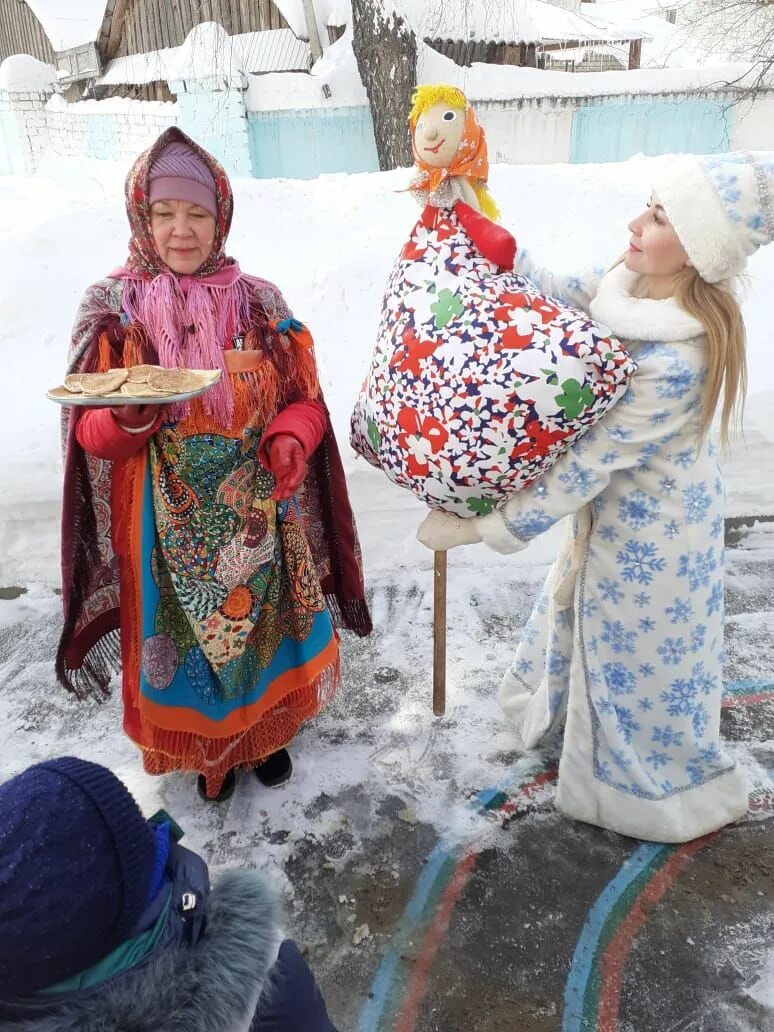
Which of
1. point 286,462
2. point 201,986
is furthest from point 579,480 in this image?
point 201,986

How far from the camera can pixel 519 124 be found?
923 centimetres

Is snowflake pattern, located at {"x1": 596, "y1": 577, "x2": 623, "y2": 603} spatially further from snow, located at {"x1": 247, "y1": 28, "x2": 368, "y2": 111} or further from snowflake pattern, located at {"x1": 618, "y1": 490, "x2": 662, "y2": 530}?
snow, located at {"x1": 247, "y1": 28, "x2": 368, "y2": 111}

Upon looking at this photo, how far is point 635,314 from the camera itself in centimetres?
158

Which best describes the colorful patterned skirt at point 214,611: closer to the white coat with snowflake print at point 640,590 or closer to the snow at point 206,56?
the white coat with snowflake print at point 640,590

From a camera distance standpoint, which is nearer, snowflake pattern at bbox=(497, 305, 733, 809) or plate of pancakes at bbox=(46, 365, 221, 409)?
plate of pancakes at bbox=(46, 365, 221, 409)

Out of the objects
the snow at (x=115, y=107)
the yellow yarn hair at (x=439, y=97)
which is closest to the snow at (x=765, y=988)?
the yellow yarn hair at (x=439, y=97)

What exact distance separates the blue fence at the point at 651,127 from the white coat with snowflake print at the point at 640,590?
30.4 feet

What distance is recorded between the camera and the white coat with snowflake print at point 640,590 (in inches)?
62.5

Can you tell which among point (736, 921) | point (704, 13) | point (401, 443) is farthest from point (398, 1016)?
point (704, 13)

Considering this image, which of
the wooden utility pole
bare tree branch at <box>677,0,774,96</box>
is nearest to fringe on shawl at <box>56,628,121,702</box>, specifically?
the wooden utility pole

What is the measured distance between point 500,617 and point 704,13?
1046 cm

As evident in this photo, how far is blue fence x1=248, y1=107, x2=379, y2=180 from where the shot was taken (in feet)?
26.5

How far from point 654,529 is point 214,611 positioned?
117cm

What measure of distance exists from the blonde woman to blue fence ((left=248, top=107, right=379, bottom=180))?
24.4 feet
